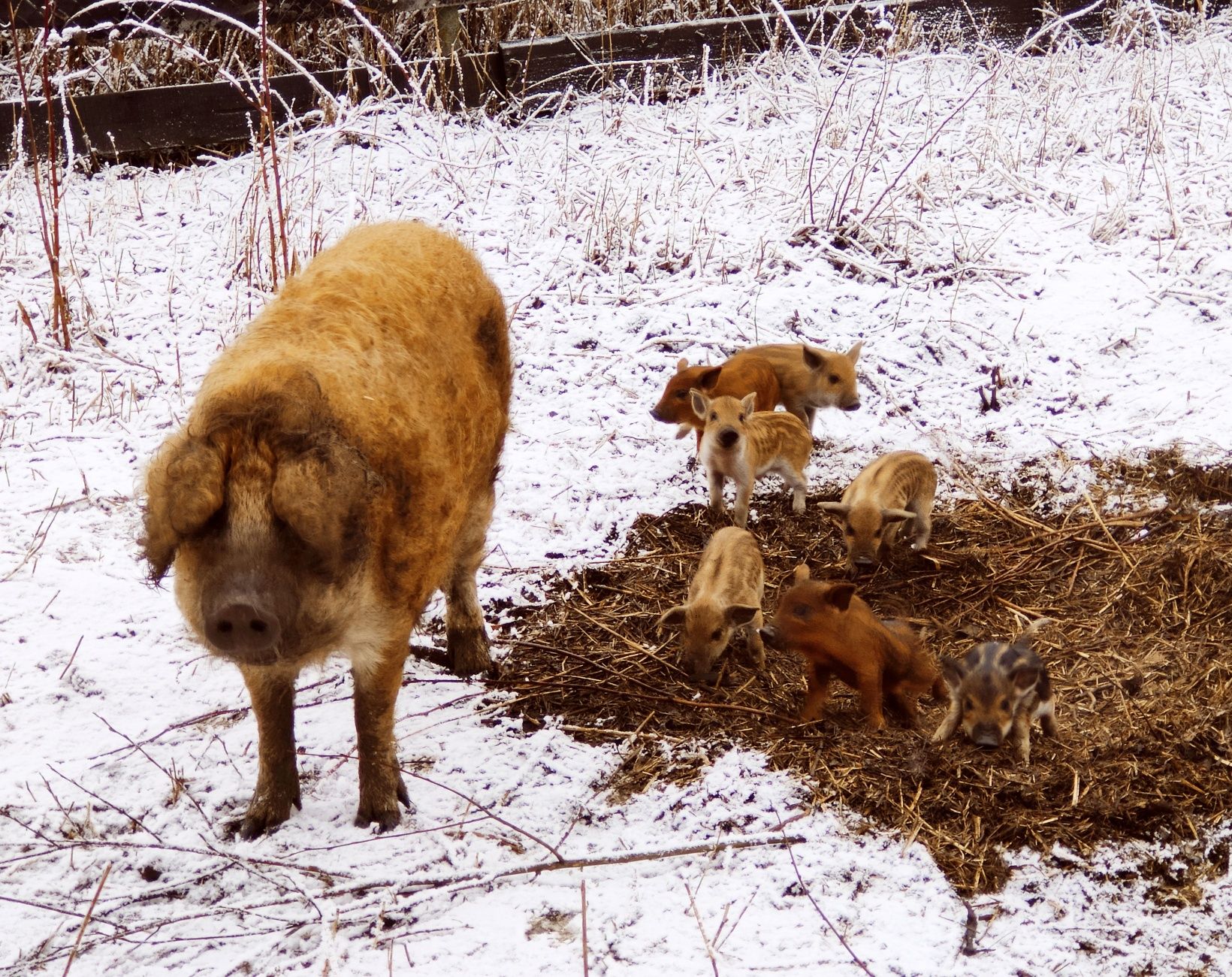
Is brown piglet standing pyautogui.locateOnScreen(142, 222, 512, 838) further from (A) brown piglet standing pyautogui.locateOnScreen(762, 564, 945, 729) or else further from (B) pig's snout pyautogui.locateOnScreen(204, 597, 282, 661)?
(A) brown piglet standing pyautogui.locateOnScreen(762, 564, 945, 729)

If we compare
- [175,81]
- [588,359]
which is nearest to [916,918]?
[588,359]

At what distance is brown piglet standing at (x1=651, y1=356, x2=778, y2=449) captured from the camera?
556 centimetres

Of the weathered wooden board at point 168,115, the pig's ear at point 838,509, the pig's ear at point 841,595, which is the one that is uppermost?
the weathered wooden board at point 168,115

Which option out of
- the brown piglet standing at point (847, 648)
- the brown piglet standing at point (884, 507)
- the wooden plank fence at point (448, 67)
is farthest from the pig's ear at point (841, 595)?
the wooden plank fence at point (448, 67)

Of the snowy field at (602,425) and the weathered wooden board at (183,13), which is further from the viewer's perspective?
the weathered wooden board at (183,13)

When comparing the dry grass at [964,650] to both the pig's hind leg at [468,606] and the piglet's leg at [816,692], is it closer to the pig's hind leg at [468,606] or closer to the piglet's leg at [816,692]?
the piglet's leg at [816,692]

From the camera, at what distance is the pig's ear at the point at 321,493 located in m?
2.54

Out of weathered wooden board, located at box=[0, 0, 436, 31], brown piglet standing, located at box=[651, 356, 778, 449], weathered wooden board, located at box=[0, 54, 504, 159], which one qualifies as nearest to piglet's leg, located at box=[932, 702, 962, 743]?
brown piglet standing, located at box=[651, 356, 778, 449]

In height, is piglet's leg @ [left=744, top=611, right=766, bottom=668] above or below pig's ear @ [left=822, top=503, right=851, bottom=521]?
below

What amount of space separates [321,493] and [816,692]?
2016 millimetres

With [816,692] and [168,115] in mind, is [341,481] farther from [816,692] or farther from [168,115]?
[168,115]

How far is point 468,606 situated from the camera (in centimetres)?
413

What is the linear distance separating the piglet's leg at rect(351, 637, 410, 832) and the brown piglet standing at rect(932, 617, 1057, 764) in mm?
1742

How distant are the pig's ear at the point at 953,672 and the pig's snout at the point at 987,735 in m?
0.16
